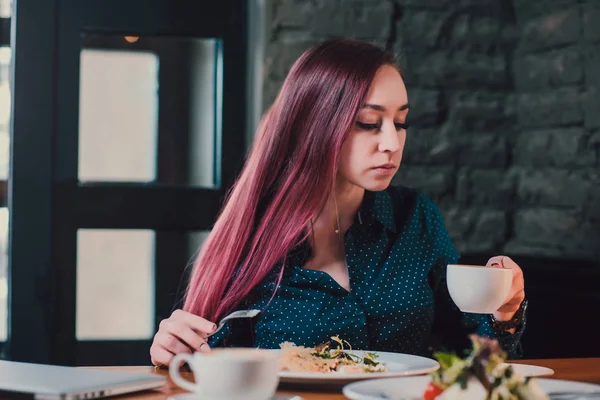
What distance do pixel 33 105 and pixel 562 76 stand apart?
1.61 metres

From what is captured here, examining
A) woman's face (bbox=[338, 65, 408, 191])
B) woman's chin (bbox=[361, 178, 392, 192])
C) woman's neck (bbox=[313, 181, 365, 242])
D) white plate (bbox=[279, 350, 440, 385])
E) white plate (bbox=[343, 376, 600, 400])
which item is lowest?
white plate (bbox=[279, 350, 440, 385])

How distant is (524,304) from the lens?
5.69 ft

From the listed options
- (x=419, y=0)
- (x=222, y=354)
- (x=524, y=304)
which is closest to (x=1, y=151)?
(x=419, y=0)

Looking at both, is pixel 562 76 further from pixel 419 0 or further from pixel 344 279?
pixel 344 279

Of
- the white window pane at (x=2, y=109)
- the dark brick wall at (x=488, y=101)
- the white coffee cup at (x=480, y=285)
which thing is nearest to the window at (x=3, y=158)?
the white window pane at (x=2, y=109)

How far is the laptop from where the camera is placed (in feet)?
3.45

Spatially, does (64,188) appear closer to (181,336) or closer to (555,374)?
(181,336)

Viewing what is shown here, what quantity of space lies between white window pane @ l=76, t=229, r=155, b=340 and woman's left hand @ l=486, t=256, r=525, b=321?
1321 mm

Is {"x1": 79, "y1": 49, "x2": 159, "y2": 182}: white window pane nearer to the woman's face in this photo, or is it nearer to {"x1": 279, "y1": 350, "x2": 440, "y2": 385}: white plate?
the woman's face

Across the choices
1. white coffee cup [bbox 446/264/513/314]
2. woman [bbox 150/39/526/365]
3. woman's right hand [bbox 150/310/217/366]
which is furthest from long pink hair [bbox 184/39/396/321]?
white coffee cup [bbox 446/264/513/314]

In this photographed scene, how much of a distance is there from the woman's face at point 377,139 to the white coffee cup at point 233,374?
3.14 feet

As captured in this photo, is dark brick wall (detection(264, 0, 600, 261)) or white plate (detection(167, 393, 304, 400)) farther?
dark brick wall (detection(264, 0, 600, 261))

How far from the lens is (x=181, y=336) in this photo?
1469mm

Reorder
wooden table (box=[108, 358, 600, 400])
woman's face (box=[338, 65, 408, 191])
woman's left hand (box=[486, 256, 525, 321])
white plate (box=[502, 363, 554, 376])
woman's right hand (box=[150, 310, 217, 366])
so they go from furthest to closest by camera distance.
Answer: woman's face (box=[338, 65, 408, 191]) < woman's left hand (box=[486, 256, 525, 321]) < woman's right hand (box=[150, 310, 217, 366]) < white plate (box=[502, 363, 554, 376]) < wooden table (box=[108, 358, 600, 400])
